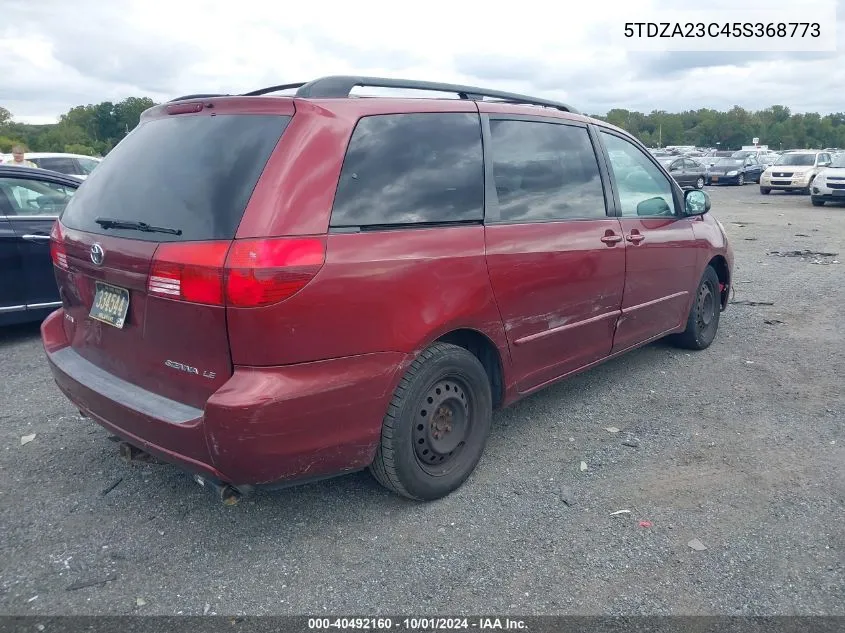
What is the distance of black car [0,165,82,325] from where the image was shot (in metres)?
5.77

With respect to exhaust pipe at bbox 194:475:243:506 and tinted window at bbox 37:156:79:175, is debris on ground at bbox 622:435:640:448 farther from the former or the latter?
tinted window at bbox 37:156:79:175

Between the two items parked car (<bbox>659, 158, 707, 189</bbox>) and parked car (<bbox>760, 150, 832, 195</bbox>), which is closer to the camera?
parked car (<bbox>760, 150, 832, 195</bbox>)

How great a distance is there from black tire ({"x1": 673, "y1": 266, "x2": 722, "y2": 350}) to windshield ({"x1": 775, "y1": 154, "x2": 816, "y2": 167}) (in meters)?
21.9

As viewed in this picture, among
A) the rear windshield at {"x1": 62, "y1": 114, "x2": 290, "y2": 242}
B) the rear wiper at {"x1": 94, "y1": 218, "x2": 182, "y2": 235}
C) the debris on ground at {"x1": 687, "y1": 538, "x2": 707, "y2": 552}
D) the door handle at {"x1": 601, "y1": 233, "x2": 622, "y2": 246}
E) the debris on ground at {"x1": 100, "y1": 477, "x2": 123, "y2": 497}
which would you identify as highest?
the rear windshield at {"x1": 62, "y1": 114, "x2": 290, "y2": 242}

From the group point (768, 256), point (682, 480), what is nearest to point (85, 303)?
point (682, 480)

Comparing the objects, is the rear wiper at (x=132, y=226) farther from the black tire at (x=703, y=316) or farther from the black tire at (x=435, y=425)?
the black tire at (x=703, y=316)

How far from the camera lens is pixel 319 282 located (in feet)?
8.80

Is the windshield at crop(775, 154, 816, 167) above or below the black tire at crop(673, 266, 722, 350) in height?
above

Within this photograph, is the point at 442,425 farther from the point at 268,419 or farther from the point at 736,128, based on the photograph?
the point at 736,128

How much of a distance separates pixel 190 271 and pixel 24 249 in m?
4.08

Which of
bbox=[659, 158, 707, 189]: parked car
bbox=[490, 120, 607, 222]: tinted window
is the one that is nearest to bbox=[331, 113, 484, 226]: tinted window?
bbox=[490, 120, 607, 222]: tinted window

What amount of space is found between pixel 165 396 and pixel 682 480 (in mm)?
2528

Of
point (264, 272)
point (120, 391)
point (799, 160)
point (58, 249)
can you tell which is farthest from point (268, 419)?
point (799, 160)

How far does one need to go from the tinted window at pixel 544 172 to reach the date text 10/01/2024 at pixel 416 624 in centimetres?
189
